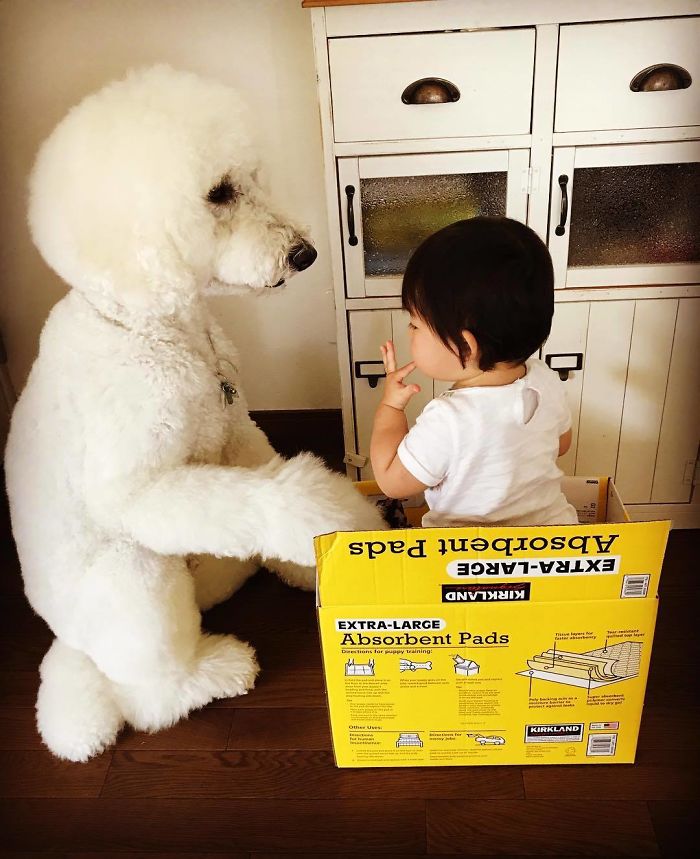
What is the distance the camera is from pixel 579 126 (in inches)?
46.6

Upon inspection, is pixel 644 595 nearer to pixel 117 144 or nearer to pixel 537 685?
pixel 537 685

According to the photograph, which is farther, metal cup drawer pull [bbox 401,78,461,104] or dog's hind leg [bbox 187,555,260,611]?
dog's hind leg [bbox 187,555,260,611]

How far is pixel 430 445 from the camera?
976mm

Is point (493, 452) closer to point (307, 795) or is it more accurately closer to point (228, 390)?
point (228, 390)

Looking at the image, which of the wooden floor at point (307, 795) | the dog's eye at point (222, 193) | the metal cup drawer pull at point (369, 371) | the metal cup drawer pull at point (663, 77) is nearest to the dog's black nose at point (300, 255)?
the dog's eye at point (222, 193)

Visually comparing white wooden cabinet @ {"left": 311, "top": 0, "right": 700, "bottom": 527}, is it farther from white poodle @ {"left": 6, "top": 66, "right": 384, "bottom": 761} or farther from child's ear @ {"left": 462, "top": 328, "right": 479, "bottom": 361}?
child's ear @ {"left": 462, "top": 328, "right": 479, "bottom": 361}

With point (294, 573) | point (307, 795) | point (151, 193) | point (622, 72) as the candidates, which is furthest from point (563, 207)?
point (307, 795)

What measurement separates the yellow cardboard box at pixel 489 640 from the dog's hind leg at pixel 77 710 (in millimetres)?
362

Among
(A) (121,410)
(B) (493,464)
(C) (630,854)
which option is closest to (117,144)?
(A) (121,410)

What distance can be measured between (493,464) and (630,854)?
537 millimetres

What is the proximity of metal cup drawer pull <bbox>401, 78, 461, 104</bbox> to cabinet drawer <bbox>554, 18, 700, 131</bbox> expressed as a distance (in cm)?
16

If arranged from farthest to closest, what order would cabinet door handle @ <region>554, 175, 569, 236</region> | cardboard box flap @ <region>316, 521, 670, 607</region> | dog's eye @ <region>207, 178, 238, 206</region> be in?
cabinet door handle @ <region>554, 175, 569, 236</region> < dog's eye @ <region>207, 178, 238, 206</region> < cardboard box flap @ <region>316, 521, 670, 607</region>

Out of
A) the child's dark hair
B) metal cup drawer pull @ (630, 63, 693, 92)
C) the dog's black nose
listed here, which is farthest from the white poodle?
metal cup drawer pull @ (630, 63, 693, 92)

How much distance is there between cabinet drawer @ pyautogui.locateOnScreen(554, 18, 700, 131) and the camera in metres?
1.12
